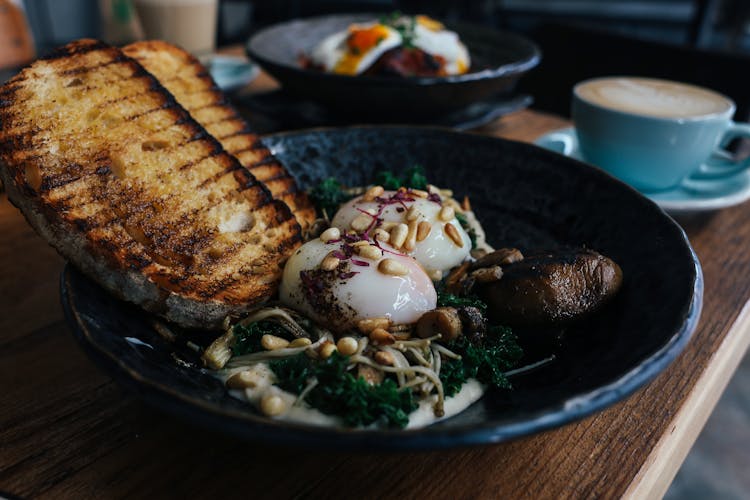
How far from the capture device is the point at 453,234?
134cm

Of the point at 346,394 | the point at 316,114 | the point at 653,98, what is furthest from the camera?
the point at 316,114

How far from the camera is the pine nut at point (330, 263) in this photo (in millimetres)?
1156

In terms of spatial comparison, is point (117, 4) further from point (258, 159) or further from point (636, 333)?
point (636, 333)

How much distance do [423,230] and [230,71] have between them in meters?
1.82

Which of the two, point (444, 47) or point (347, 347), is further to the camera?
point (444, 47)

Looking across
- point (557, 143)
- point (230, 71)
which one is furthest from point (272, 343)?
point (230, 71)

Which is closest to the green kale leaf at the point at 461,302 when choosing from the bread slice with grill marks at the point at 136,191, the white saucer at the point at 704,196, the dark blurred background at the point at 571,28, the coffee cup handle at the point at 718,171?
the bread slice with grill marks at the point at 136,191

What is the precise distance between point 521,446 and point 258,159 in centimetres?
92

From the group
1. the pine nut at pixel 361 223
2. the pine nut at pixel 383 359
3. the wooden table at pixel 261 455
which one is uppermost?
the pine nut at pixel 361 223

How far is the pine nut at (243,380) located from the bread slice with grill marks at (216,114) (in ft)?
1.78

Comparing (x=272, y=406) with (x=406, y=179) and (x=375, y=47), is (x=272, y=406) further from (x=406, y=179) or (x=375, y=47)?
(x=375, y=47)

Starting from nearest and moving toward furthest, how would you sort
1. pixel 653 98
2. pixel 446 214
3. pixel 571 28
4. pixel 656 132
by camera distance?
pixel 446 214
pixel 656 132
pixel 653 98
pixel 571 28

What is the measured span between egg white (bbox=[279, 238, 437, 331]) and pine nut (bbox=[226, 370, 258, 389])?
206 mm

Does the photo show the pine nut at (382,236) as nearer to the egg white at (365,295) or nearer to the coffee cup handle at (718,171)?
the egg white at (365,295)
